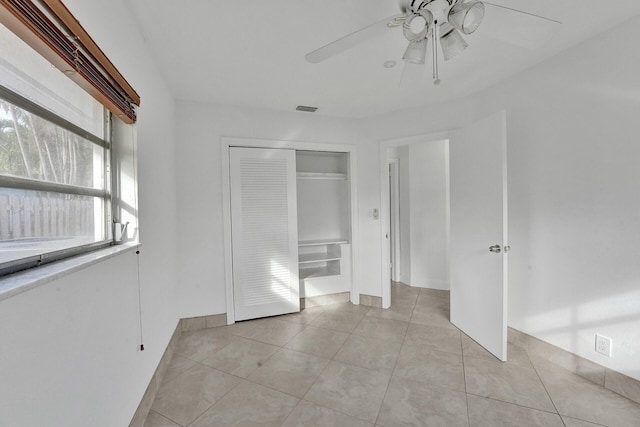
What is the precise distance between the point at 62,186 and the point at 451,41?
179cm

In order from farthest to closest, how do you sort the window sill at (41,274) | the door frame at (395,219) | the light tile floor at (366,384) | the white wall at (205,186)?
the door frame at (395,219)
the white wall at (205,186)
the light tile floor at (366,384)
the window sill at (41,274)

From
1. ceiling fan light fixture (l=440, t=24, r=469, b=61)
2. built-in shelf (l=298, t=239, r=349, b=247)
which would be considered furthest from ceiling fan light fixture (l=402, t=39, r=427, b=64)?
built-in shelf (l=298, t=239, r=349, b=247)

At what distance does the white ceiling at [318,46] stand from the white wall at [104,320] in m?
0.25

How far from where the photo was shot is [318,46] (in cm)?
179

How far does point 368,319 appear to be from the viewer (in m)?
2.86

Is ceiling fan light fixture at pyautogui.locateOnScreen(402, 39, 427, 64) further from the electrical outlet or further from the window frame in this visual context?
the electrical outlet

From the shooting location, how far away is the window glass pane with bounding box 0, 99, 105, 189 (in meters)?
0.72

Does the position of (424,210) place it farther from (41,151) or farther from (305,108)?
(41,151)

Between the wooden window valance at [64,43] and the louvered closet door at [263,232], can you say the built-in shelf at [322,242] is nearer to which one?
the louvered closet door at [263,232]

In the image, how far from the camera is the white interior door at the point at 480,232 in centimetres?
203

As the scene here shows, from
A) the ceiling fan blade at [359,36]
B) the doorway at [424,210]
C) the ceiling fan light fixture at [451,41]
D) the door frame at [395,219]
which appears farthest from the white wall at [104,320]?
the door frame at [395,219]

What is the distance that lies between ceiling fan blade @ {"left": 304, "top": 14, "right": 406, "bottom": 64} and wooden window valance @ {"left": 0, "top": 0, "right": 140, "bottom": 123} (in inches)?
35.8

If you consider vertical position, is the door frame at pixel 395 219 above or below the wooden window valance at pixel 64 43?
below

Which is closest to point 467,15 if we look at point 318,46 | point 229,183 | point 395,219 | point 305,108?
point 318,46
